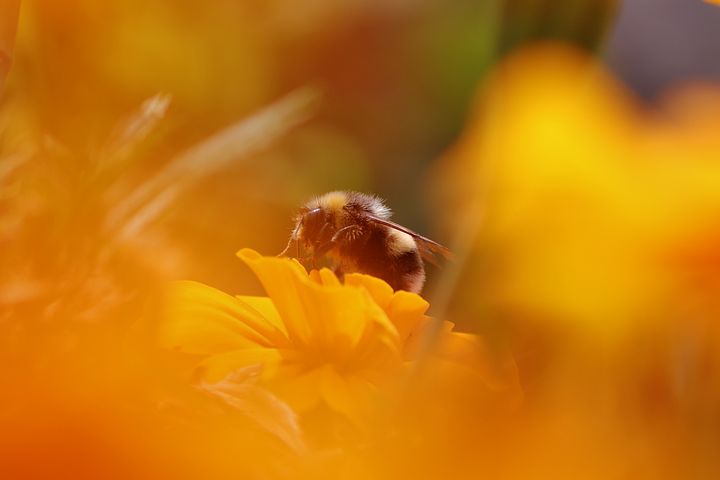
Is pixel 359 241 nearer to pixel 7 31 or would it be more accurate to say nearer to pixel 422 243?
pixel 422 243

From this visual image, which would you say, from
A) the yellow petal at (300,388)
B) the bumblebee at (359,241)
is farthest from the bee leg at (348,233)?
the yellow petal at (300,388)

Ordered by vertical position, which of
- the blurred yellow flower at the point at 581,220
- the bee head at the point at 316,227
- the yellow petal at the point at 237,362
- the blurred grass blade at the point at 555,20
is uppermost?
the blurred grass blade at the point at 555,20

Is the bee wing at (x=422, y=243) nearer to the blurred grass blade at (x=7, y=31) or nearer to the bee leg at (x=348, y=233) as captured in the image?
the bee leg at (x=348, y=233)

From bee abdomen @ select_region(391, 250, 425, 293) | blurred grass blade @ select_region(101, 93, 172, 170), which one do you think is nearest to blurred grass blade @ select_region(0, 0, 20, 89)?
blurred grass blade @ select_region(101, 93, 172, 170)

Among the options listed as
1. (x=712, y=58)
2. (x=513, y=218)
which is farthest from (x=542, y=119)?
(x=712, y=58)

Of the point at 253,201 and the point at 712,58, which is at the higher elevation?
the point at 712,58

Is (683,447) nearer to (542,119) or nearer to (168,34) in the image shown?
(542,119)

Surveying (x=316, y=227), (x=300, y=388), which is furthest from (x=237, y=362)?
(x=316, y=227)

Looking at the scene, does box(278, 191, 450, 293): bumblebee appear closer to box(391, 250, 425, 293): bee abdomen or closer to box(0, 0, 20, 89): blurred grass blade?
box(391, 250, 425, 293): bee abdomen
